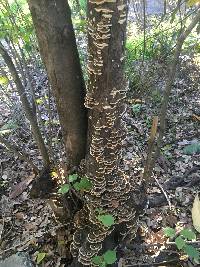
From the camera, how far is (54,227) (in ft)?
12.5

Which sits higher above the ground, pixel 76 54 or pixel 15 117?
pixel 76 54

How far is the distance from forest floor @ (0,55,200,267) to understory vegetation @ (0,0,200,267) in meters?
0.01

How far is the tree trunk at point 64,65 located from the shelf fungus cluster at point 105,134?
0.84ft

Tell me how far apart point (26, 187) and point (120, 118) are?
209 centimetres

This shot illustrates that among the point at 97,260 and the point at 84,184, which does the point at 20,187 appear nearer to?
the point at 84,184

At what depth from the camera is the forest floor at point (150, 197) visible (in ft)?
11.8

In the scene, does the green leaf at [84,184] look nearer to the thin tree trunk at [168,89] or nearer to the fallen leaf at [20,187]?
the thin tree trunk at [168,89]

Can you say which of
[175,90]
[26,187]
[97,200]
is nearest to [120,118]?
[97,200]

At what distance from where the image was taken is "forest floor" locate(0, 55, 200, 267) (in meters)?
3.60

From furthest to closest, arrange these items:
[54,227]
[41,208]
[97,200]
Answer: [41,208] → [54,227] → [97,200]

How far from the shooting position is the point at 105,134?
9.52ft

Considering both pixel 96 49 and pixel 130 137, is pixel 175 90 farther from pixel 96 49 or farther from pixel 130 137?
pixel 96 49

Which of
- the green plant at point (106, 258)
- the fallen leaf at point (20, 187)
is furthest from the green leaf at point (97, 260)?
the fallen leaf at point (20, 187)

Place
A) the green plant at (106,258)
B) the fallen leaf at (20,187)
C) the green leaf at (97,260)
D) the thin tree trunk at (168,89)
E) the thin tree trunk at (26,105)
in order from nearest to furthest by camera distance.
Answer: the thin tree trunk at (168,89) < the green plant at (106,258) < the green leaf at (97,260) < the thin tree trunk at (26,105) < the fallen leaf at (20,187)
